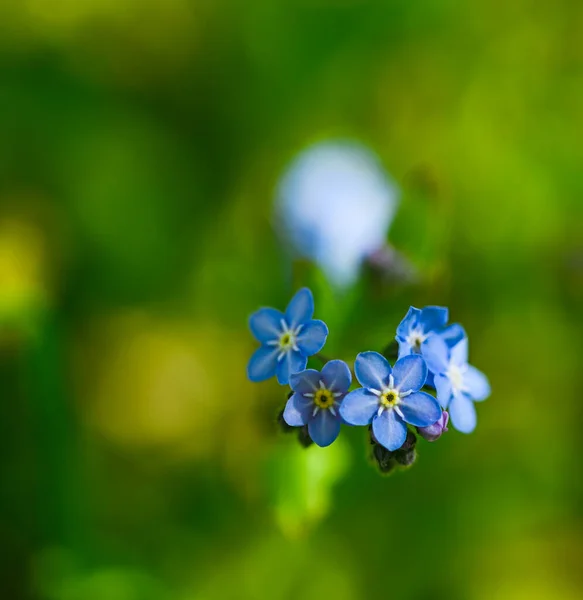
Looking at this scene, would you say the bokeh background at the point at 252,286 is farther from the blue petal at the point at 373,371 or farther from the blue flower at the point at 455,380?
the blue petal at the point at 373,371

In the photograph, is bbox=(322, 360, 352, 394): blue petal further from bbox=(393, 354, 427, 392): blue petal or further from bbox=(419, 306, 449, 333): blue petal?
bbox=(419, 306, 449, 333): blue petal

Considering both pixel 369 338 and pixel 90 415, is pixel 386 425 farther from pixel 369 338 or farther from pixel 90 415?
pixel 90 415

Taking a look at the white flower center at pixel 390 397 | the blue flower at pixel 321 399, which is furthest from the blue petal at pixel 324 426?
the white flower center at pixel 390 397

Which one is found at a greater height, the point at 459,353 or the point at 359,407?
the point at 459,353

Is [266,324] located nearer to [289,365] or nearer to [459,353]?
[289,365]

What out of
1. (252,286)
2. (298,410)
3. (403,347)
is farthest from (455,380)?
(252,286)

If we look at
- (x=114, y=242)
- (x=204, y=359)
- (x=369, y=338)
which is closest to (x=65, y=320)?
(x=114, y=242)

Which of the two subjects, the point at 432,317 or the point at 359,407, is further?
the point at 432,317

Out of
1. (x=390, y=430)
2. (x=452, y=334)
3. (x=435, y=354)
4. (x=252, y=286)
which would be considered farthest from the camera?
(x=252, y=286)
